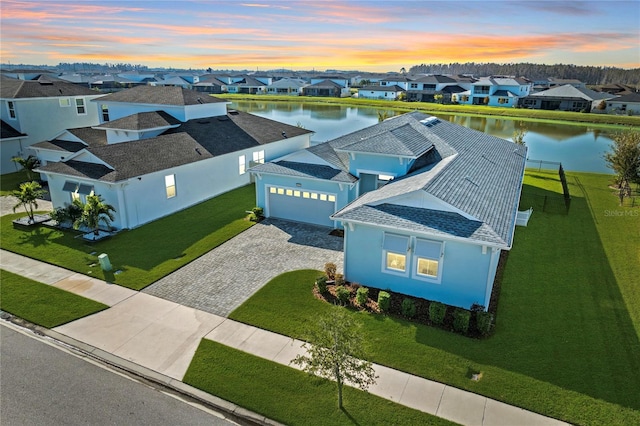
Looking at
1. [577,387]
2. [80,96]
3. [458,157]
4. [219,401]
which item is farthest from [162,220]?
[80,96]

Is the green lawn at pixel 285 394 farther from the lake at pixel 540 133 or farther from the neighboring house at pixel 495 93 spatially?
the neighboring house at pixel 495 93

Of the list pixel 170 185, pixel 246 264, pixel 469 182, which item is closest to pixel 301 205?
pixel 246 264

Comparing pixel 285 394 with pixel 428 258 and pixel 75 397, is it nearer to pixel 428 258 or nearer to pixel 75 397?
pixel 75 397

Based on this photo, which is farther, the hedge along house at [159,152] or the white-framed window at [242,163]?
the white-framed window at [242,163]

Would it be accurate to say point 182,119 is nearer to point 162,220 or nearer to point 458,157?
point 162,220

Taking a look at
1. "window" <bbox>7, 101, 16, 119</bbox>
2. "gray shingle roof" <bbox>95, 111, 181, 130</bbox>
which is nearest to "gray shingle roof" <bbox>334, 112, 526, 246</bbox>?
"gray shingle roof" <bbox>95, 111, 181, 130</bbox>

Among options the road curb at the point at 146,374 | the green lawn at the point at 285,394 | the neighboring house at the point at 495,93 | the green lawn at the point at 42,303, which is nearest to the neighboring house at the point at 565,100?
the neighboring house at the point at 495,93
